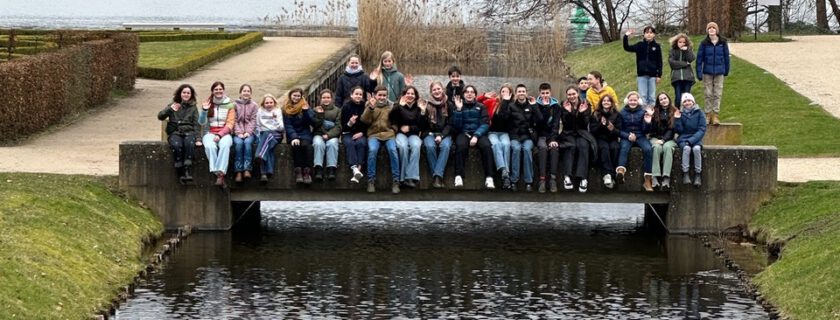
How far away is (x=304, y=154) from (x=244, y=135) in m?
0.70

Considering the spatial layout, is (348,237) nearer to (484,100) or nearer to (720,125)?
(484,100)

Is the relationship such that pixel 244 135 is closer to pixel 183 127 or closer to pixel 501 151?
pixel 183 127

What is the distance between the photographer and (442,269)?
18.1 metres

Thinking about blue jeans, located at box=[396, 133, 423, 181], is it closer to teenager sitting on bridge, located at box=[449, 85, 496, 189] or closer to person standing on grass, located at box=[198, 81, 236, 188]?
teenager sitting on bridge, located at box=[449, 85, 496, 189]

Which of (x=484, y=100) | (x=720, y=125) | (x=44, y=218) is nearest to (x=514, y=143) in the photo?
(x=484, y=100)

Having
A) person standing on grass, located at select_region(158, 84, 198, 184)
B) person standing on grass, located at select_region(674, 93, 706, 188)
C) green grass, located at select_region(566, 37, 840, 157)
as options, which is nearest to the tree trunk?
green grass, located at select_region(566, 37, 840, 157)

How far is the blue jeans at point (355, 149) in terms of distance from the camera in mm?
19953

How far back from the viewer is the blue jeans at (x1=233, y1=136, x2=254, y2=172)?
1995 centimetres

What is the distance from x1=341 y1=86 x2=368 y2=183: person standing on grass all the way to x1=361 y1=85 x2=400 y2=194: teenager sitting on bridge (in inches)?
3.6

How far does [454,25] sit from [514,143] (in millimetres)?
30648

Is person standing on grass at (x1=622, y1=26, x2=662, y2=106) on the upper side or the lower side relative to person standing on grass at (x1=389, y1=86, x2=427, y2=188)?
upper

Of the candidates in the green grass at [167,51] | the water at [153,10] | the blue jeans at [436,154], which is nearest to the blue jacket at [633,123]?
the blue jeans at [436,154]

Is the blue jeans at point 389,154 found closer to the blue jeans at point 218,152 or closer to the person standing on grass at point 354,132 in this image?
the person standing on grass at point 354,132

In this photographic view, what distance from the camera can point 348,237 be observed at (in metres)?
20.1
